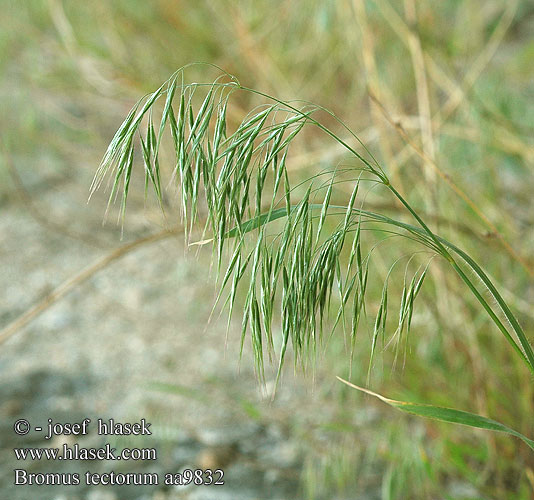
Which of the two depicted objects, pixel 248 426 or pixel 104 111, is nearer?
pixel 248 426

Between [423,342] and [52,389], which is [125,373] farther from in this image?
[423,342]

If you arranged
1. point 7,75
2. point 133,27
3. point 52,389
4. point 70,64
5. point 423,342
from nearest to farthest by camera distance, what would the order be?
1. point 423,342
2. point 52,389
3. point 70,64
4. point 133,27
5. point 7,75

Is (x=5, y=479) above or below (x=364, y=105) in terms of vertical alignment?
below

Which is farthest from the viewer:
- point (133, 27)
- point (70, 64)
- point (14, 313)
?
point (133, 27)

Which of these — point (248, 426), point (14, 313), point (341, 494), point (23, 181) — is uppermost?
point (23, 181)

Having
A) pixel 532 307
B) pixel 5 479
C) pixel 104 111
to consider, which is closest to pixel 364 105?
pixel 104 111

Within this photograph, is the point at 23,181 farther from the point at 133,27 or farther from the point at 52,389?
the point at 52,389

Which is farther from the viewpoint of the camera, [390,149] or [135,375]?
[135,375]

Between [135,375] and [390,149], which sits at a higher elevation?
[390,149]
